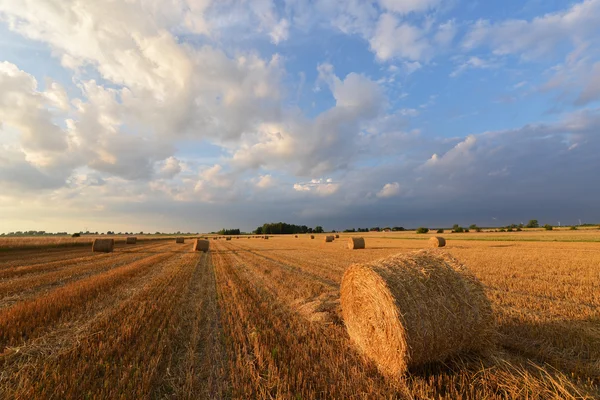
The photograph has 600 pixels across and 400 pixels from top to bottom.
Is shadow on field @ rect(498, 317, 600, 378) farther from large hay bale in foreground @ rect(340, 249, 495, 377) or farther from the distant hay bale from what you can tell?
the distant hay bale

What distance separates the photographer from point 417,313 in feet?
14.1

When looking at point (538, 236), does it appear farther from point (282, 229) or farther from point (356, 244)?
point (282, 229)

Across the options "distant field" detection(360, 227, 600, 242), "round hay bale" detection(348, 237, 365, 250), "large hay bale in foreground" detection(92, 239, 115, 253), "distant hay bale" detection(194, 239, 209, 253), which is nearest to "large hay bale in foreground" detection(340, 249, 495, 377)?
"round hay bale" detection(348, 237, 365, 250)

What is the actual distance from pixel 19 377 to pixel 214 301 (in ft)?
15.6

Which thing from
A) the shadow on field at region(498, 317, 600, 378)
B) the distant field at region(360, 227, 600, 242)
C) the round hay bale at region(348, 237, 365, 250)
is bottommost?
the distant field at region(360, 227, 600, 242)

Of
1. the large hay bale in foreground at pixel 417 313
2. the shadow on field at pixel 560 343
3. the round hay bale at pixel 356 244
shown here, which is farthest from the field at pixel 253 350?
the round hay bale at pixel 356 244

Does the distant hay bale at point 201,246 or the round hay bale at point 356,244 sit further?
the round hay bale at point 356,244

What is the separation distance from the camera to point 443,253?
561 cm

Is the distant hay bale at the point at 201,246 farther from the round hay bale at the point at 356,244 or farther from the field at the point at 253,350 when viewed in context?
the field at the point at 253,350

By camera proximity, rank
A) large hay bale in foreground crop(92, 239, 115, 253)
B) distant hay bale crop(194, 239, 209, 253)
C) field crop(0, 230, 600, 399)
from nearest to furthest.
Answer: field crop(0, 230, 600, 399) → large hay bale in foreground crop(92, 239, 115, 253) → distant hay bale crop(194, 239, 209, 253)

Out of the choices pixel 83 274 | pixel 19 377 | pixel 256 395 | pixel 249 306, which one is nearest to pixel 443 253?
pixel 256 395

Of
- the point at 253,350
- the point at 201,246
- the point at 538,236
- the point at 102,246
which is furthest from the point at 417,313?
the point at 538,236

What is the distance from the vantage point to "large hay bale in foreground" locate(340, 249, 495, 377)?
165 inches

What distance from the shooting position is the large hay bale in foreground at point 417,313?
419 centimetres
